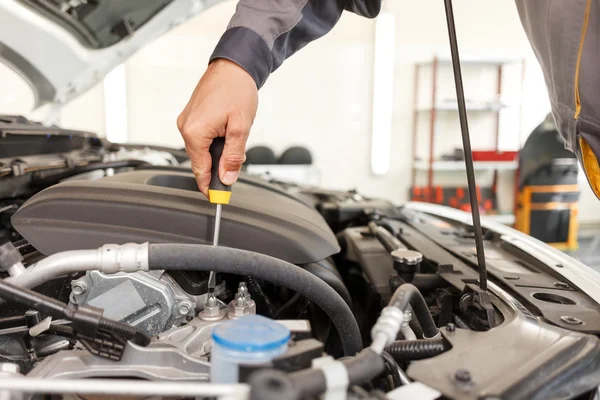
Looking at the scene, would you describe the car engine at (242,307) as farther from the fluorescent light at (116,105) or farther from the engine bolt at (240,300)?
the fluorescent light at (116,105)

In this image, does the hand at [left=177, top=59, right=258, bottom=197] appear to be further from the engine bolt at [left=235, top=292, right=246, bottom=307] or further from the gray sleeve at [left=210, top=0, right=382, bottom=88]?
the engine bolt at [left=235, top=292, right=246, bottom=307]

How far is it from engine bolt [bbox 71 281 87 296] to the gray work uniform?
428mm

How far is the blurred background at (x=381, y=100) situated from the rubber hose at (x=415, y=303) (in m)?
3.67

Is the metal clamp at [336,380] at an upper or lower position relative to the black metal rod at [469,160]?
lower

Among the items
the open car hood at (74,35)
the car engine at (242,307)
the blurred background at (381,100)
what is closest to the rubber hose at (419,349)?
the car engine at (242,307)

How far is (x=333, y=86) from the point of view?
15.1 ft

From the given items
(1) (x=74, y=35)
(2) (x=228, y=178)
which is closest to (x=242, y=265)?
(2) (x=228, y=178)

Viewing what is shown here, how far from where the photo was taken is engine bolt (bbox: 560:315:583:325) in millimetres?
619

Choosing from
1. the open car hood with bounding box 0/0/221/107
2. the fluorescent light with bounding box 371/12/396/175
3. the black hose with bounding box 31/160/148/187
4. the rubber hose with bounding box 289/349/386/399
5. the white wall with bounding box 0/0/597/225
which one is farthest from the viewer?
the fluorescent light with bounding box 371/12/396/175

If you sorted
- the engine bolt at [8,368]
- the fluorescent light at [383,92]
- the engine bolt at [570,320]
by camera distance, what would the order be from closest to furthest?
1. the engine bolt at [8,368]
2. the engine bolt at [570,320]
3. the fluorescent light at [383,92]

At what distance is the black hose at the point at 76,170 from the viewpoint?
3.18 ft

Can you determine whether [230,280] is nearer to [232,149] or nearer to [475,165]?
[232,149]

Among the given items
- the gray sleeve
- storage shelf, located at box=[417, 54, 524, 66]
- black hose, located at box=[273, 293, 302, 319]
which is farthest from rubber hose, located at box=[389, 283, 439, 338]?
storage shelf, located at box=[417, 54, 524, 66]

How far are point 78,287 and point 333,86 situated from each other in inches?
165
